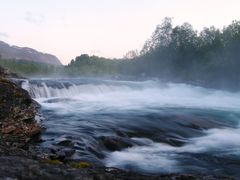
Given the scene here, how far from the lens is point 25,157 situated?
5176 mm

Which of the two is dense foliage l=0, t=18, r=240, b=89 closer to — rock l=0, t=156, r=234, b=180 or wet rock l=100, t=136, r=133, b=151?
wet rock l=100, t=136, r=133, b=151

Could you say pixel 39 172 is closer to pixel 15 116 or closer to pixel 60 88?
pixel 15 116

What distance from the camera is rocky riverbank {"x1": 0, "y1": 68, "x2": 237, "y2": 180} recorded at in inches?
175

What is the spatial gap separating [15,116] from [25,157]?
6.06m

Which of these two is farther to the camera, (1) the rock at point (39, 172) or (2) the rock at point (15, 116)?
(2) the rock at point (15, 116)

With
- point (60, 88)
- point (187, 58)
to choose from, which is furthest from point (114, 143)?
point (187, 58)

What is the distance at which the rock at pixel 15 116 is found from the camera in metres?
9.95

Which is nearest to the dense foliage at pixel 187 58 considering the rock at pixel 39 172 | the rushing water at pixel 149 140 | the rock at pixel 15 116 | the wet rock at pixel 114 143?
the rushing water at pixel 149 140

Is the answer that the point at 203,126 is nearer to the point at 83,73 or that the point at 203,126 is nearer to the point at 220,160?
the point at 220,160

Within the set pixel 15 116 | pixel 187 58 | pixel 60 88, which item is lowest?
pixel 15 116

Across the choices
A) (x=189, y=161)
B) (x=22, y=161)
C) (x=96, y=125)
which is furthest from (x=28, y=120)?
(x=22, y=161)

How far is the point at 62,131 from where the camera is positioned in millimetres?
12977

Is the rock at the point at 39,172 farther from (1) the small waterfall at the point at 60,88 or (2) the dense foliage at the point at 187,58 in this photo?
(2) the dense foliage at the point at 187,58

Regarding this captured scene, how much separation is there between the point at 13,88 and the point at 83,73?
7119 centimetres
